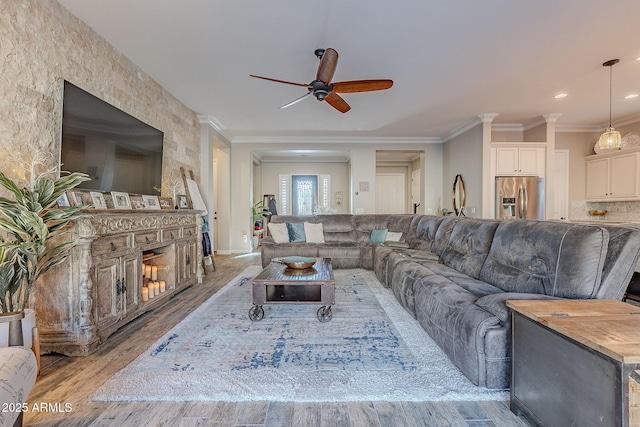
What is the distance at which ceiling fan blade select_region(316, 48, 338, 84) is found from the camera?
2477 mm

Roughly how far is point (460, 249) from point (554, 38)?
88.5 inches

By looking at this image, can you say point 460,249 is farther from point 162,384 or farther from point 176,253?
point 176,253

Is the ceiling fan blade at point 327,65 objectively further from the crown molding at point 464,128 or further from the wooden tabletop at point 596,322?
the crown molding at point 464,128

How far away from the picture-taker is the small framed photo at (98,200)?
2508mm

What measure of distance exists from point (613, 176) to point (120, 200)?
7.74 metres

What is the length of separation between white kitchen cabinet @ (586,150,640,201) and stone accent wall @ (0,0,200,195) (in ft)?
25.2

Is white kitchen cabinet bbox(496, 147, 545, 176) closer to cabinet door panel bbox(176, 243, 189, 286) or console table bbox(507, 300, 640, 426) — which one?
console table bbox(507, 300, 640, 426)

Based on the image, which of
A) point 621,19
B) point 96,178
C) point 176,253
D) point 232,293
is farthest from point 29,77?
point 621,19

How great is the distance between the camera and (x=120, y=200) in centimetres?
289

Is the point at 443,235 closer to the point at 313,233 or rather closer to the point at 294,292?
the point at 294,292

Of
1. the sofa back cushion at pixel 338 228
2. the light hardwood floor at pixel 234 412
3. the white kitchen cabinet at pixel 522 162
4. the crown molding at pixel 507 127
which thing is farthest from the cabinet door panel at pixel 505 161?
the light hardwood floor at pixel 234 412

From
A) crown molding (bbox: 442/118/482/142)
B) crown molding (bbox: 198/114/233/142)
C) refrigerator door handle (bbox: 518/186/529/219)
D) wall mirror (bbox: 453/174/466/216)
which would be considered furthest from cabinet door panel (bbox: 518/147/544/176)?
crown molding (bbox: 198/114/233/142)

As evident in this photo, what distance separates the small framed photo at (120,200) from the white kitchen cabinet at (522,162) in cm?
579

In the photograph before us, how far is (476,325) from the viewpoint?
1583 mm
